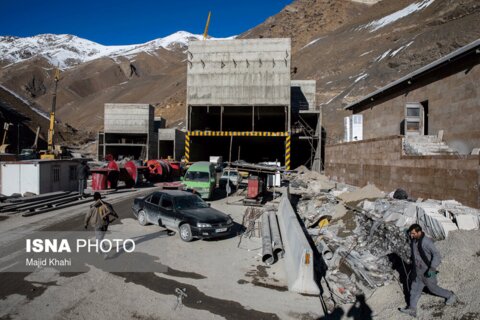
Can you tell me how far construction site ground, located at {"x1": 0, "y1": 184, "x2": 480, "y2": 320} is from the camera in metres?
5.83

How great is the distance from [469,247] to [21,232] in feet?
44.7

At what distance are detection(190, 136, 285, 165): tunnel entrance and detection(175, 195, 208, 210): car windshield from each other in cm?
2337

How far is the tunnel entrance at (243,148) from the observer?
37.5 meters

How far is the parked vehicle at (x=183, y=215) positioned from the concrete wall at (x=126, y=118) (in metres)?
33.2

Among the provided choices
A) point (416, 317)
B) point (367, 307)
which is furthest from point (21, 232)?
point (416, 317)

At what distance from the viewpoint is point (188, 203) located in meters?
11.6

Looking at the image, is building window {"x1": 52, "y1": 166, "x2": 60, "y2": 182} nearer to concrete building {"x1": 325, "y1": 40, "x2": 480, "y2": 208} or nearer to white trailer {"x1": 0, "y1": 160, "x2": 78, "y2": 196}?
white trailer {"x1": 0, "y1": 160, "x2": 78, "y2": 196}

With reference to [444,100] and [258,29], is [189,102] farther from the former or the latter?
[258,29]

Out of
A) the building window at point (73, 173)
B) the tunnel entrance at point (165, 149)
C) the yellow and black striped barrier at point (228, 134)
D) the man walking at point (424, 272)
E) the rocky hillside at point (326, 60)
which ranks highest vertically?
the rocky hillside at point (326, 60)

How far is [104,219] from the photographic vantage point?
340 inches

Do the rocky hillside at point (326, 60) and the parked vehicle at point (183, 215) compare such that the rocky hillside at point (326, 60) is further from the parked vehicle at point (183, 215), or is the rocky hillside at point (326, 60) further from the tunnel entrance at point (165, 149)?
the parked vehicle at point (183, 215)

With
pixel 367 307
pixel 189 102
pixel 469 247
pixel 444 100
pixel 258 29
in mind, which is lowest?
pixel 367 307

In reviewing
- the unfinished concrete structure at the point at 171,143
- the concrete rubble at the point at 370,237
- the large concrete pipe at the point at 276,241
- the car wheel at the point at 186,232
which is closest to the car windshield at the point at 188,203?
the car wheel at the point at 186,232

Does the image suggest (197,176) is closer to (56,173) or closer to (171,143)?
(56,173)
